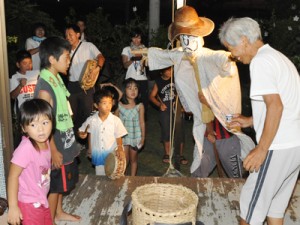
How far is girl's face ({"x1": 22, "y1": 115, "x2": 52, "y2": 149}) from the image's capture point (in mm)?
3025

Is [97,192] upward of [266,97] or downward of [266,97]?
downward

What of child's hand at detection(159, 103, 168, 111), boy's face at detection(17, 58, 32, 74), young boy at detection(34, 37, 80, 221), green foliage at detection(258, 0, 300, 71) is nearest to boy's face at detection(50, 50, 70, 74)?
young boy at detection(34, 37, 80, 221)

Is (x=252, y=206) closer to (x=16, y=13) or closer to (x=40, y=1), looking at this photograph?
(x=16, y=13)

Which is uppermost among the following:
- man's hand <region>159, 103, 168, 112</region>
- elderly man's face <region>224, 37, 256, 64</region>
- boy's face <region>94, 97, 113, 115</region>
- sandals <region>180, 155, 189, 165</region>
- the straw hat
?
the straw hat

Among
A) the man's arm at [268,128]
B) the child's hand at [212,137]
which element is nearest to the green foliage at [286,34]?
the child's hand at [212,137]

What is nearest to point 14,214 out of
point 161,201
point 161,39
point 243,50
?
point 161,201

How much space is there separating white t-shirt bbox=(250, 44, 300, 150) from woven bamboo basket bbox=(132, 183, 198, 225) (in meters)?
0.84

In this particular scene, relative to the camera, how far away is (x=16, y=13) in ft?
29.4

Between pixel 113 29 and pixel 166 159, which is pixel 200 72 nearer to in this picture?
pixel 166 159

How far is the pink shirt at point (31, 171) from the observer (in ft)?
9.83

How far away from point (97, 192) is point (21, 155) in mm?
1733

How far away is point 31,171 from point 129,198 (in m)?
1.61

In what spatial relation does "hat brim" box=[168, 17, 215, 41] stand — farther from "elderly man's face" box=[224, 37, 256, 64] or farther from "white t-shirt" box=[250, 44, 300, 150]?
"white t-shirt" box=[250, 44, 300, 150]

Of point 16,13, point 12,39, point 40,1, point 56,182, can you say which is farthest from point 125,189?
point 40,1
